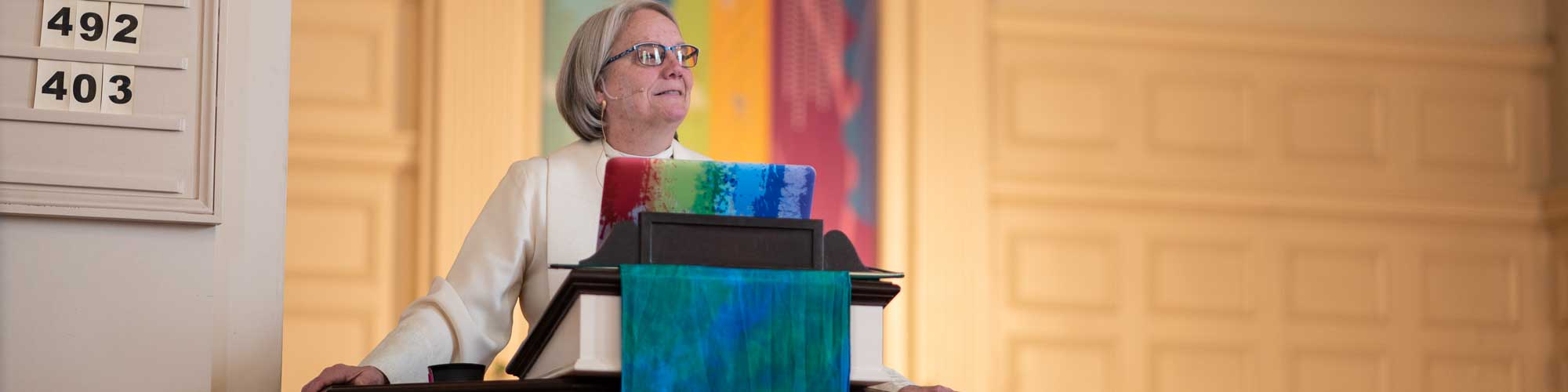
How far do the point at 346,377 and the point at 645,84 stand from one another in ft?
2.82

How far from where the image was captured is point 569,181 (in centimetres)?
300

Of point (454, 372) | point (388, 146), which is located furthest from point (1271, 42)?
point (454, 372)

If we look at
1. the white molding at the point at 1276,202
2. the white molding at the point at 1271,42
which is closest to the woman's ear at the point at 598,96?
the white molding at the point at 1276,202

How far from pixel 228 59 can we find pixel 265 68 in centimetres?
7

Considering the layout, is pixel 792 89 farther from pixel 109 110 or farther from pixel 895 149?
pixel 109 110

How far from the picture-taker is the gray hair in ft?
10.1

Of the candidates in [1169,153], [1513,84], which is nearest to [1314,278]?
[1169,153]

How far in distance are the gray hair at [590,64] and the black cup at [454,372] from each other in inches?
37.4

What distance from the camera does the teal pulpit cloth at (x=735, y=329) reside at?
205 cm

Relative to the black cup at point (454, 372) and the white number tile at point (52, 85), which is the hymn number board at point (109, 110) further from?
the black cup at point (454, 372)

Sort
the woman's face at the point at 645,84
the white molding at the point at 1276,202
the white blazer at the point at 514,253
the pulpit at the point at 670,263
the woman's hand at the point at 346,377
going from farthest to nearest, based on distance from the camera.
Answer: the white molding at the point at 1276,202
the woman's face at the point at 645,84
the white blazer at the point at 514,253
the woman's hand at the point at 346,377
the pulpit at the point at 670,263

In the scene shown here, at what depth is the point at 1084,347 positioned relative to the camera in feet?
21.6

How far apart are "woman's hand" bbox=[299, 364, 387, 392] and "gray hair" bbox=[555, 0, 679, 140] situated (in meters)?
0.75

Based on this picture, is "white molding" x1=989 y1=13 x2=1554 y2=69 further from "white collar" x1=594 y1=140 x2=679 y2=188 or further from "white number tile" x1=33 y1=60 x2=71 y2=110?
"white number tile" x1=33 y1=60 x2=71 y2=110
